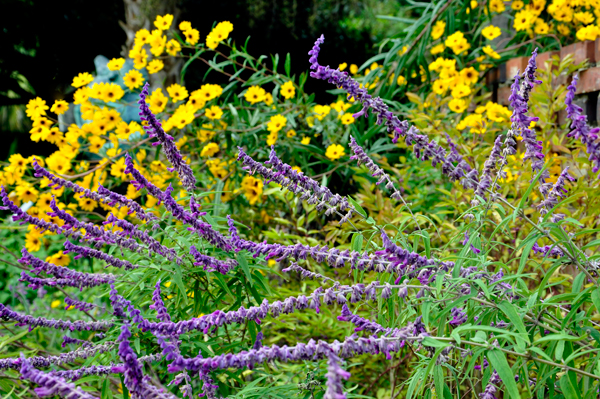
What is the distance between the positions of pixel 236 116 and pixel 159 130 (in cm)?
193

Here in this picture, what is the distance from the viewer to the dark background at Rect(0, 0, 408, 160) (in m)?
8.57

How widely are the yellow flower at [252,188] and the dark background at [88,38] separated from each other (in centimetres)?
601

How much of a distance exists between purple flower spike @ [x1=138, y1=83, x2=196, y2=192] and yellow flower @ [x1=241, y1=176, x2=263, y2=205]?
1466 mm

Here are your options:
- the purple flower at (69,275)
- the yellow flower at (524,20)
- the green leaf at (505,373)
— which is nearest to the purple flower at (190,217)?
the purple flower at (69,275)

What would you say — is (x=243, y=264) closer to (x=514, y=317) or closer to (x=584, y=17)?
(x=514, y=317)

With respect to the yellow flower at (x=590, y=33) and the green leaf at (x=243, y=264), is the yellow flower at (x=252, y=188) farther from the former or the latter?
the yellow flower at (x=590, y=33)

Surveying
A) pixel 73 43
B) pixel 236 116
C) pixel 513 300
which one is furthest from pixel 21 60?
pixel 513 300

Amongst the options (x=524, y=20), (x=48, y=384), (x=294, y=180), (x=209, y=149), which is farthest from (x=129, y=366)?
(x=524, y=20)

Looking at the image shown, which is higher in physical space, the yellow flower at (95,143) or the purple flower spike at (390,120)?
the yellow flower at (95,143)

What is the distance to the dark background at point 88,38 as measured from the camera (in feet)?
28.1

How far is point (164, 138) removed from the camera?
117 cm

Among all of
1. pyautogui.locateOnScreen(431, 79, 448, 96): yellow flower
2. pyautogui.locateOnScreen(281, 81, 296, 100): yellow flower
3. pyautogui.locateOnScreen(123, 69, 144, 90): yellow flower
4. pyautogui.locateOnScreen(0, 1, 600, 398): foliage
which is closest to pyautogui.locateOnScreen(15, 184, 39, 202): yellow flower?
pyautogui.locateOnScreen(0, 1, 600, 398): foliage

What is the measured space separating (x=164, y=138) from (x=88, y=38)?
934 cm

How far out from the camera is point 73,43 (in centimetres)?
927
